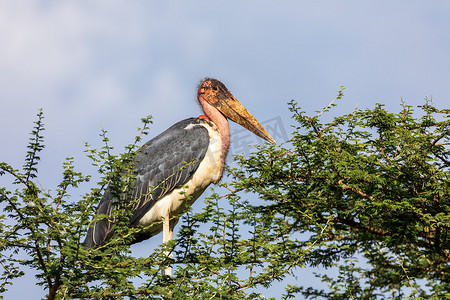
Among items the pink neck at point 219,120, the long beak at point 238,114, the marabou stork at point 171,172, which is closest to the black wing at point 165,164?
the marabou stork at point 171,172

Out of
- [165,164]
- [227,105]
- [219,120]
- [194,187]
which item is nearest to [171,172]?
[165,164]

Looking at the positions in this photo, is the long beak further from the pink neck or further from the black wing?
the black wing

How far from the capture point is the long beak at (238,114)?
29.1 ft

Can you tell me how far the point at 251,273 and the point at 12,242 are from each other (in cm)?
204

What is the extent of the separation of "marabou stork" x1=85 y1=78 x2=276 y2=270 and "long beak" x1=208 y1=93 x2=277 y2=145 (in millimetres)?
400

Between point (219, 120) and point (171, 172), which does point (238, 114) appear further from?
point (171, 172)

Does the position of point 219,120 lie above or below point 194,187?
above

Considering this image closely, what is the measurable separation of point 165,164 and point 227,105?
1748 mm

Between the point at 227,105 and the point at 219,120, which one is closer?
the point at 219,120

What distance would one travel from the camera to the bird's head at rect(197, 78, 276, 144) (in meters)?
8.87

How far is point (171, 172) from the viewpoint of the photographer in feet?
24.6

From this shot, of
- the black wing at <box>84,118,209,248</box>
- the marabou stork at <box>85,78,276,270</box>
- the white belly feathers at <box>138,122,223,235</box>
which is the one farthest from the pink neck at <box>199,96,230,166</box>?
the black wing at <box>84,118,209,248</box>

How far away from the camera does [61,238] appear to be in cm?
464

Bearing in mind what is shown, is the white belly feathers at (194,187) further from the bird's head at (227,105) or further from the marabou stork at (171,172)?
the bird's head at (227,105)
